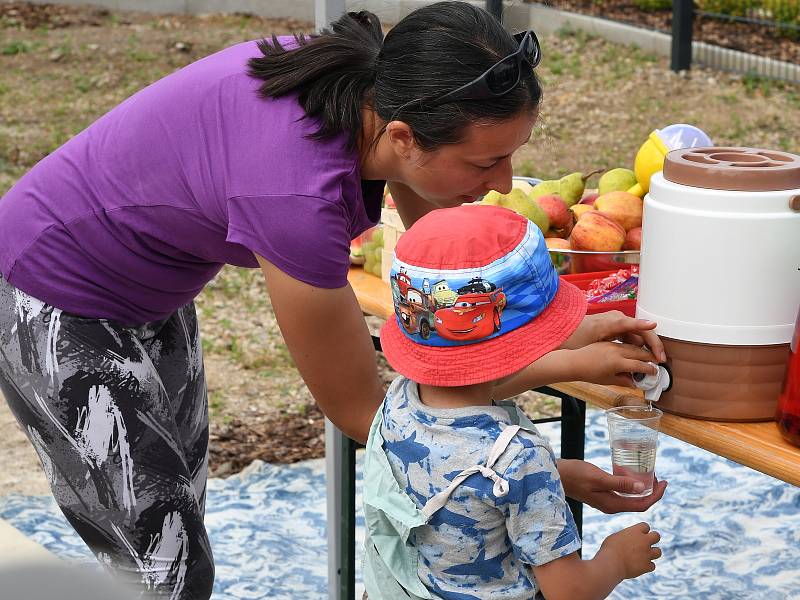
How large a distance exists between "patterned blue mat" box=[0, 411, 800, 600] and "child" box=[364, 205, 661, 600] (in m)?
1.70

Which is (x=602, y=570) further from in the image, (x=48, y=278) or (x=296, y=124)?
(x=48, y=278)

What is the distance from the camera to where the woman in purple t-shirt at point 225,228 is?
1.54m

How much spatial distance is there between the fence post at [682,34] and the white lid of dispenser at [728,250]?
6.48m

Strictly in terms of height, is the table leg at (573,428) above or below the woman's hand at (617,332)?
below

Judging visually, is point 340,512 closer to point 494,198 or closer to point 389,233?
point 389,233

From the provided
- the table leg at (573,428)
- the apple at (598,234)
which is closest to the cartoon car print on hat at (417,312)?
the apple at (598,234)

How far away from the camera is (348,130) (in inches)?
62.2

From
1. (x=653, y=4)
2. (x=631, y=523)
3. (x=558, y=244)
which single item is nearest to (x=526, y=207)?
(x=558, y=244)

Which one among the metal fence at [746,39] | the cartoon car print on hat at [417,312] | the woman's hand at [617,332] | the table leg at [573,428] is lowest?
the metal fence at [746,39]

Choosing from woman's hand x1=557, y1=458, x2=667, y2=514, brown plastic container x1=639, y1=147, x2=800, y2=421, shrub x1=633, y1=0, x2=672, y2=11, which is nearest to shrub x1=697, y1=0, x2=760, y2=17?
shrub x1=633, y1=0, x2=672, y2=11

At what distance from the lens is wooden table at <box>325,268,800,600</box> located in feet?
5.02

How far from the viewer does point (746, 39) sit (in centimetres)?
814

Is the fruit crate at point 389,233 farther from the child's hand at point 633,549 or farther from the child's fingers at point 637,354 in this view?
the child's hand at point 633,549

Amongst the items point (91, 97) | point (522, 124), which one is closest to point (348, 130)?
point (522, 124)
